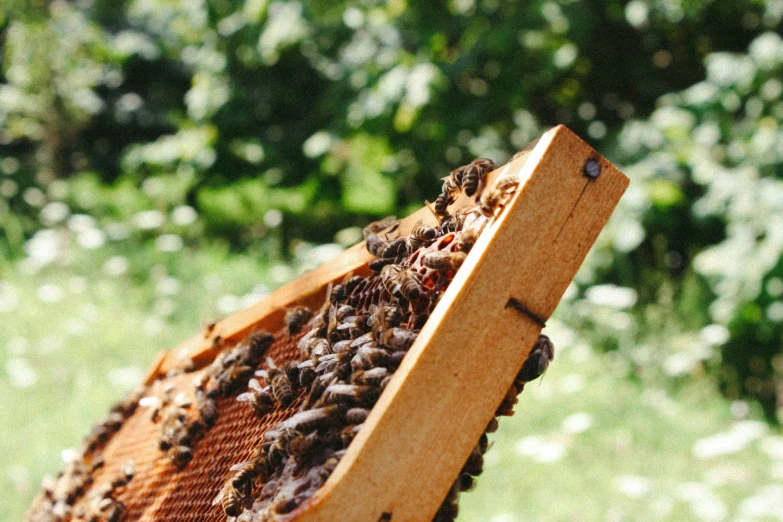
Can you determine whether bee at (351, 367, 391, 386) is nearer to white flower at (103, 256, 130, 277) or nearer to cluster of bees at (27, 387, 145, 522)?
cluster of bees at (27, 387, 145, 522)

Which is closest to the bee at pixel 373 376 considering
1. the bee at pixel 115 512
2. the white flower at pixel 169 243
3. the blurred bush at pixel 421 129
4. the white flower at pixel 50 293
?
the bee at pixel 115 512

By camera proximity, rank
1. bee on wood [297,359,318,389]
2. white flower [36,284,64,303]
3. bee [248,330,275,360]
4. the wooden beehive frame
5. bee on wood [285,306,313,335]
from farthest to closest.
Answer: white flower [36,284,64,303], bee [248,330,275,360], bee on wood [285,306,313,335], bee on wood [297,359,318,389], the wooden beehive frame

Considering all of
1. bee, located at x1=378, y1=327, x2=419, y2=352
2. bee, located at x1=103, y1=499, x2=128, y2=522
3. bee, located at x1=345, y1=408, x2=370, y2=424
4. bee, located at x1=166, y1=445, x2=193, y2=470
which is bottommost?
bee, located at x1=103, y1=499, x2=128, y2=522

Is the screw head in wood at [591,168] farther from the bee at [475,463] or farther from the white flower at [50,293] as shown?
the white flower at [50,293]

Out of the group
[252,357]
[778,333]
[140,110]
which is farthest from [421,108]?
[140,110]

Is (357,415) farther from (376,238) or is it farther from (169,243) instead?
(169,243)

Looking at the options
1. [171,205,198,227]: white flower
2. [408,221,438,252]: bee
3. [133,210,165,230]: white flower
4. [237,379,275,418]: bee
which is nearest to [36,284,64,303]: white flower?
[133,210,165,230]: white flower
